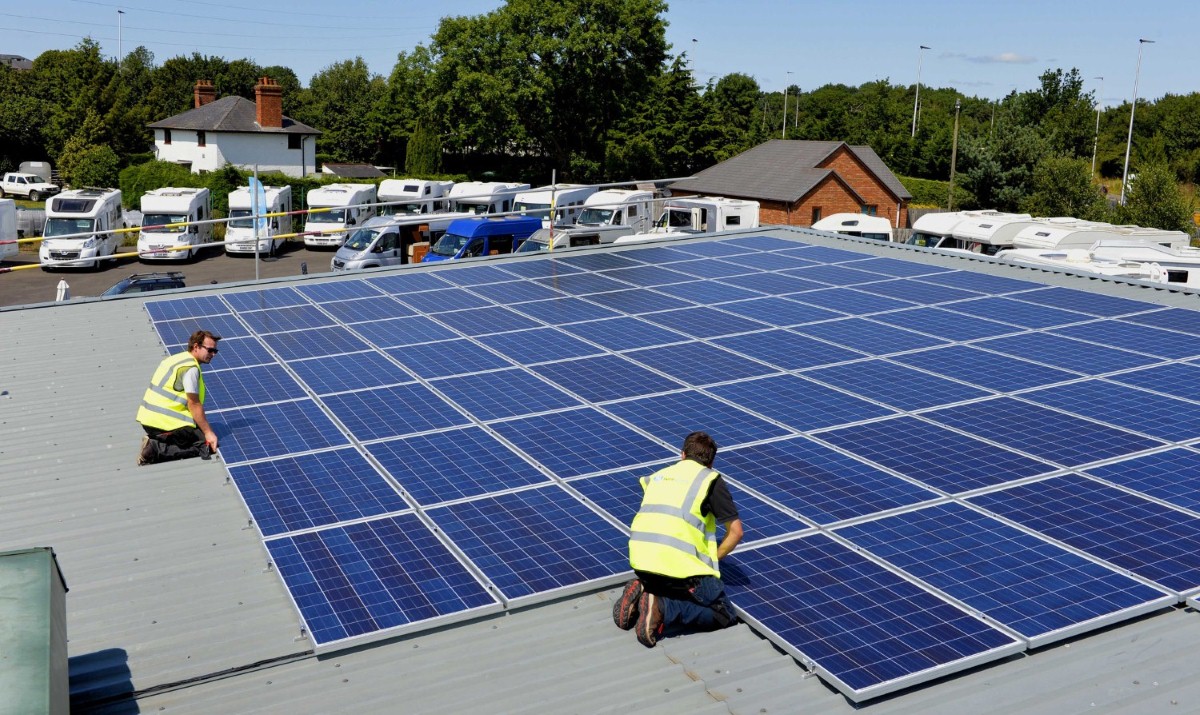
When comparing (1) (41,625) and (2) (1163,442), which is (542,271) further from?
(1) (41,625)

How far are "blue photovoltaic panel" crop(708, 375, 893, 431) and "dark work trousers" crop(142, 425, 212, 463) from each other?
242 inches

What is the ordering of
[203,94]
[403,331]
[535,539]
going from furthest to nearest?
[203,94]
[403,331]
[535,539]

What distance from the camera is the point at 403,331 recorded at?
1656 cm

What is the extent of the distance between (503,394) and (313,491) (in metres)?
3.42

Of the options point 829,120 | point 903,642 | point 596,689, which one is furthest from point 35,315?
point 829,120

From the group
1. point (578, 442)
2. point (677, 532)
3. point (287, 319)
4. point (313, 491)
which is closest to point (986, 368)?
point (578, 442)

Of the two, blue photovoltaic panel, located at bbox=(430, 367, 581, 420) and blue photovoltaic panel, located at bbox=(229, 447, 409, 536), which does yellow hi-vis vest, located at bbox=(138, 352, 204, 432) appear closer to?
blue photovoltaic panel, located at bbox=(229, 447, 409, 536)

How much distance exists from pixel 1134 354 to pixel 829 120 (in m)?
102

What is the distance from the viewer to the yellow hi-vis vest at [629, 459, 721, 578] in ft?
24.5

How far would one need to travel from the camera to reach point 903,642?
7.29 m

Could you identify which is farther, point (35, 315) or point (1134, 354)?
point (35, 315)

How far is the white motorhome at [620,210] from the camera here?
4331cm

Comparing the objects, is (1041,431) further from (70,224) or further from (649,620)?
(70,224)

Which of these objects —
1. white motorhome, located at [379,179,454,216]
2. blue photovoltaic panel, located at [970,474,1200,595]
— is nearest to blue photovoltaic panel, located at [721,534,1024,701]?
blue photovoltaic panel, located at [970,474,1200,595]
